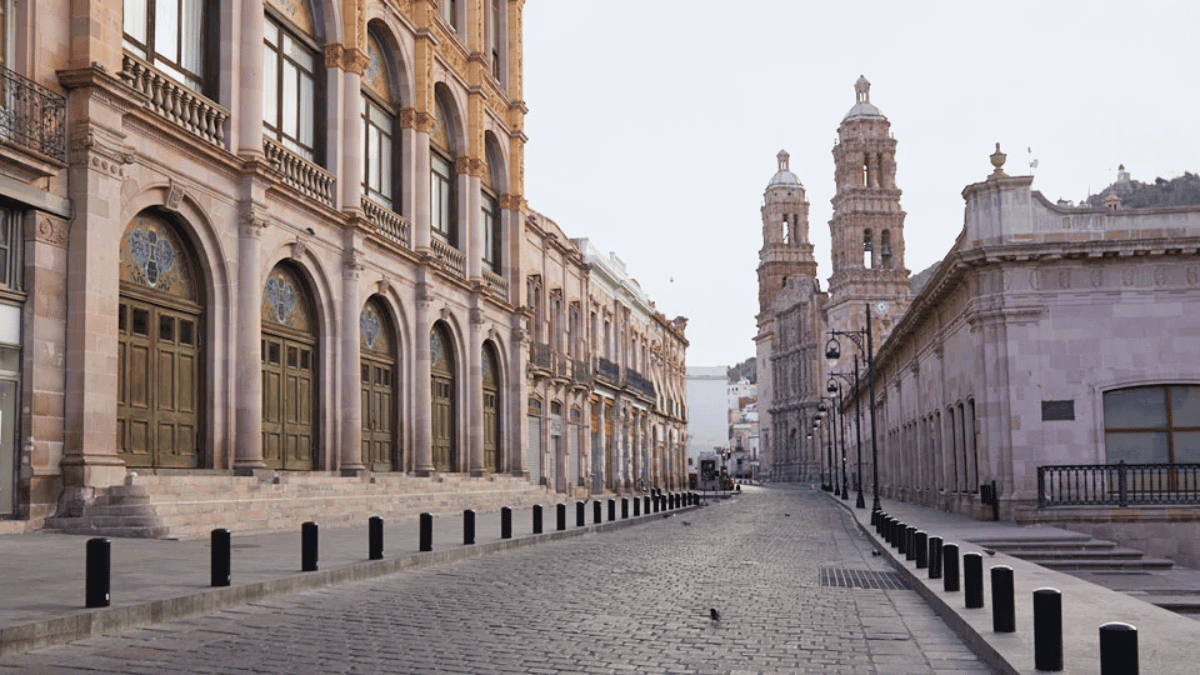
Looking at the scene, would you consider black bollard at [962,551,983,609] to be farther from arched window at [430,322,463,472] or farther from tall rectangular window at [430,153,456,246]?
tall rectangular window at [430,153,456,246]

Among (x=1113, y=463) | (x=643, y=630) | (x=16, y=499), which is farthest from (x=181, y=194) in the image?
(x=1113, y=463)

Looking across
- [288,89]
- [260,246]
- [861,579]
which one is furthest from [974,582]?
[288,89]

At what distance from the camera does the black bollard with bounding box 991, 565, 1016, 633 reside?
372 inches

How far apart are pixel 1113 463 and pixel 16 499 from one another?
75.5 feet

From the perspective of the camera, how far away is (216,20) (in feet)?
81.4

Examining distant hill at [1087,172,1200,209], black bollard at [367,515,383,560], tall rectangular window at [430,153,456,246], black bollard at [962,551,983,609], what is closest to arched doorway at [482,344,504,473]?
tall rectangular window at [430,153,456,246]

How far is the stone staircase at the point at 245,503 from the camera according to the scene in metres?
17.7

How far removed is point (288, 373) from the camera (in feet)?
90.4

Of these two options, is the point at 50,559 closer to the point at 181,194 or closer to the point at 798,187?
the point at 181,194

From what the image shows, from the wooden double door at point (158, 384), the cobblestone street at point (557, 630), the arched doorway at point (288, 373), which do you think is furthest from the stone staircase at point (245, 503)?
the cobblestone street at point (557, 630)

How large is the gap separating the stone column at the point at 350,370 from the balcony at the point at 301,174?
146cm

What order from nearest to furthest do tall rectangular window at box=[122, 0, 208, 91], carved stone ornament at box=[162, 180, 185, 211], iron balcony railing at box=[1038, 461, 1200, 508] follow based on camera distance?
carved stone ornament at box=[162, 180, 185, 211], tall rectangular window at box=[122, 0, 208, 91], iron balcony railing at box=[1038, 461, 1200, 508]

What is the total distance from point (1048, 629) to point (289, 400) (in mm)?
22342

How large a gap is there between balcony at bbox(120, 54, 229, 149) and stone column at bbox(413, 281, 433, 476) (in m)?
11.7
